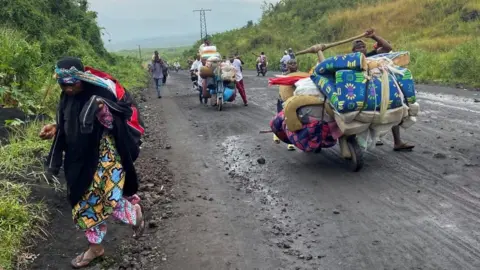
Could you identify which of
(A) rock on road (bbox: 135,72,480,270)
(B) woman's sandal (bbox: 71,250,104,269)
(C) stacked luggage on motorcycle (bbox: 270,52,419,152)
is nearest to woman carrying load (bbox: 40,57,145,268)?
(B) woman's sandal (bbox: 71,250,104,269)

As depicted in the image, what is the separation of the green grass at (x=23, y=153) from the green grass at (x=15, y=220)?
548 mm

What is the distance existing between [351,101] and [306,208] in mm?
1763

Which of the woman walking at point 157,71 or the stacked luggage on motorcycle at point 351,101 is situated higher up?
the stacked luggage on motorcycle at point 351,101

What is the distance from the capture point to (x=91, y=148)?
4602mm

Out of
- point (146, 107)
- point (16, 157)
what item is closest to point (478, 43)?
point (146, 107)

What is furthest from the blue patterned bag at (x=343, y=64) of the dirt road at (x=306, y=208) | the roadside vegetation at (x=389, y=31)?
the roadside vegetation at (x=389, y=31)

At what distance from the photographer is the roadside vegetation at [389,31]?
2109 cm

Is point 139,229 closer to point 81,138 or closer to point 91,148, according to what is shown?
point 91,148

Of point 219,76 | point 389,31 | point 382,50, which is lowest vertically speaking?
point 219,76

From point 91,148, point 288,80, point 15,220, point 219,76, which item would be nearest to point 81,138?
point 91,148

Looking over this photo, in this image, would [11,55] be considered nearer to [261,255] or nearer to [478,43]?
[261,255]

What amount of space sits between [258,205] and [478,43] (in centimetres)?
1760

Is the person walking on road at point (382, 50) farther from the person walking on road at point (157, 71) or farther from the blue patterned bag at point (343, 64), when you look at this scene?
the person walking on road at point (157, 71)

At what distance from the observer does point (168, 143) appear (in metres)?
10.4
